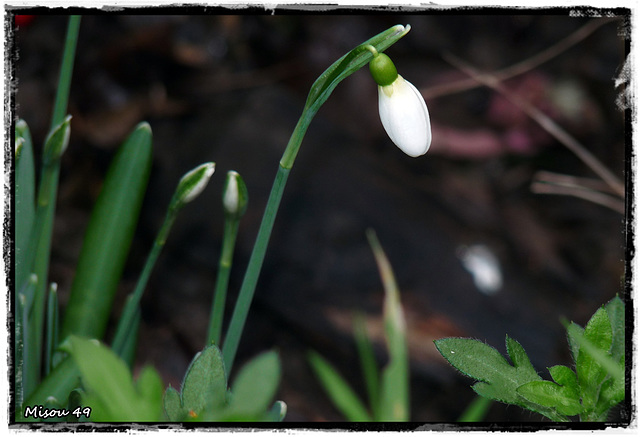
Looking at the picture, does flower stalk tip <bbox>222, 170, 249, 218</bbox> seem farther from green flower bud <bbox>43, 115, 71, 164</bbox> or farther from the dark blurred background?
the dark blurred background

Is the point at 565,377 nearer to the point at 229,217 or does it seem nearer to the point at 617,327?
the point at 617,327

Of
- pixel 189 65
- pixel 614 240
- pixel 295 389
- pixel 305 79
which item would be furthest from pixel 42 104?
pixel 614 240

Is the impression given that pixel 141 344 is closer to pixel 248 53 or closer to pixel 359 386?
pixel 359 386

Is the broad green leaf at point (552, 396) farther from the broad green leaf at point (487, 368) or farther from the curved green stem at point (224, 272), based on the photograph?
the curved green stem at point (224, 272)

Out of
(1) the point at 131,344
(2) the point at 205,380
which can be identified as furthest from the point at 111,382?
(1) the point at 131,344

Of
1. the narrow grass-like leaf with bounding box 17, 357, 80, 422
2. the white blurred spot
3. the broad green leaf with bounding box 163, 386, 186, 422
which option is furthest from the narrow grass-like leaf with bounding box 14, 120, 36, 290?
the white blurred spot

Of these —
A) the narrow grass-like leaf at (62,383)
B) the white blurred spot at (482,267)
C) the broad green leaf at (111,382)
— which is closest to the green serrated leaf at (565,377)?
the broad green leaf at (111,382)

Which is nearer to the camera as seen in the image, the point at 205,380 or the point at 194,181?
the point at 205,380
